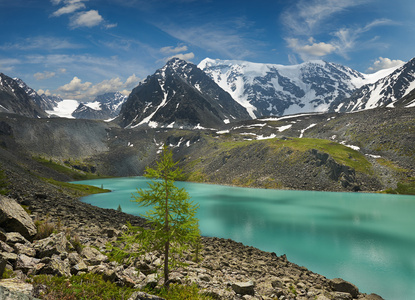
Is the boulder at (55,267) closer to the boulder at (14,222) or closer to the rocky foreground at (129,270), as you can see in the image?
the rocky foreground at (129,270)

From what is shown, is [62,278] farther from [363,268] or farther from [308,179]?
[308,179]

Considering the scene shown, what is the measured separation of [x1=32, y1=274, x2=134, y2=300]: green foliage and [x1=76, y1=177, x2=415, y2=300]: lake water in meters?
20.9

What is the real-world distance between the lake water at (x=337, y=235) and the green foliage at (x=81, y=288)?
2092 centimetres

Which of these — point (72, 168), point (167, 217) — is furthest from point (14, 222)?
point (72, 168)

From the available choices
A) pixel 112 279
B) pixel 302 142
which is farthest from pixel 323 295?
pixel 302 142

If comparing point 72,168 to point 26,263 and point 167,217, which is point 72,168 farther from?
point 167,217

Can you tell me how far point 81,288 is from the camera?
10031mm

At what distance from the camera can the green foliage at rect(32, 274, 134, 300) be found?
920 centimetres

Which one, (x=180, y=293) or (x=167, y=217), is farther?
(x=167, y=217)

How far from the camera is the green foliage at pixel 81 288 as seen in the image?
30.2 feet

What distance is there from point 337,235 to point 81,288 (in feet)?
126

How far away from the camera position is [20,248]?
1205 cm

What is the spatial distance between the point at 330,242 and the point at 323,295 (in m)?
20.1

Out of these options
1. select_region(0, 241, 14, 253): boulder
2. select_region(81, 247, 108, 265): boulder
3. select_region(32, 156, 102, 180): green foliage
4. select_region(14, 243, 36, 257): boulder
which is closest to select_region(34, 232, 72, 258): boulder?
select_region(14, 243, 36, 257): boulder
